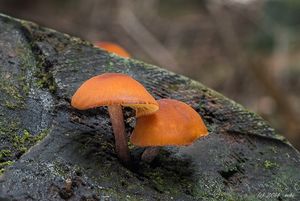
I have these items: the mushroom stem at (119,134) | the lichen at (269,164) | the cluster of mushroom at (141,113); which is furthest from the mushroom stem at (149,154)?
the lichen at (269,164)

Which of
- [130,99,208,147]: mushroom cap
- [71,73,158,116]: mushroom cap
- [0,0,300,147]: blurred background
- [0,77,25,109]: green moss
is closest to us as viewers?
[71,73,158,116]: mushroom cap

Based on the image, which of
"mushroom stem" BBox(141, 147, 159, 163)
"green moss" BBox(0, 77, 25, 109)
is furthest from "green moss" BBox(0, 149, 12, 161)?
"mushroom stem" BBox(141, 147, 159, 163)

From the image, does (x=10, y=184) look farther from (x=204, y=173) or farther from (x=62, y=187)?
(x=204, y=173)

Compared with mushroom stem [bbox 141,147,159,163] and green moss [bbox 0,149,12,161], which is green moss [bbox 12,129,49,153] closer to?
green moss [bbox 0,149,12,161]

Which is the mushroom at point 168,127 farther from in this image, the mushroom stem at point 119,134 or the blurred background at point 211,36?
the blurred background at point 211,36

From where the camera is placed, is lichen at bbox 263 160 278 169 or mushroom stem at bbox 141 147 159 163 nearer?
mushroom stem at bbox 141 147 159 163

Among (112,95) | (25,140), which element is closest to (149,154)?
(112,95)
